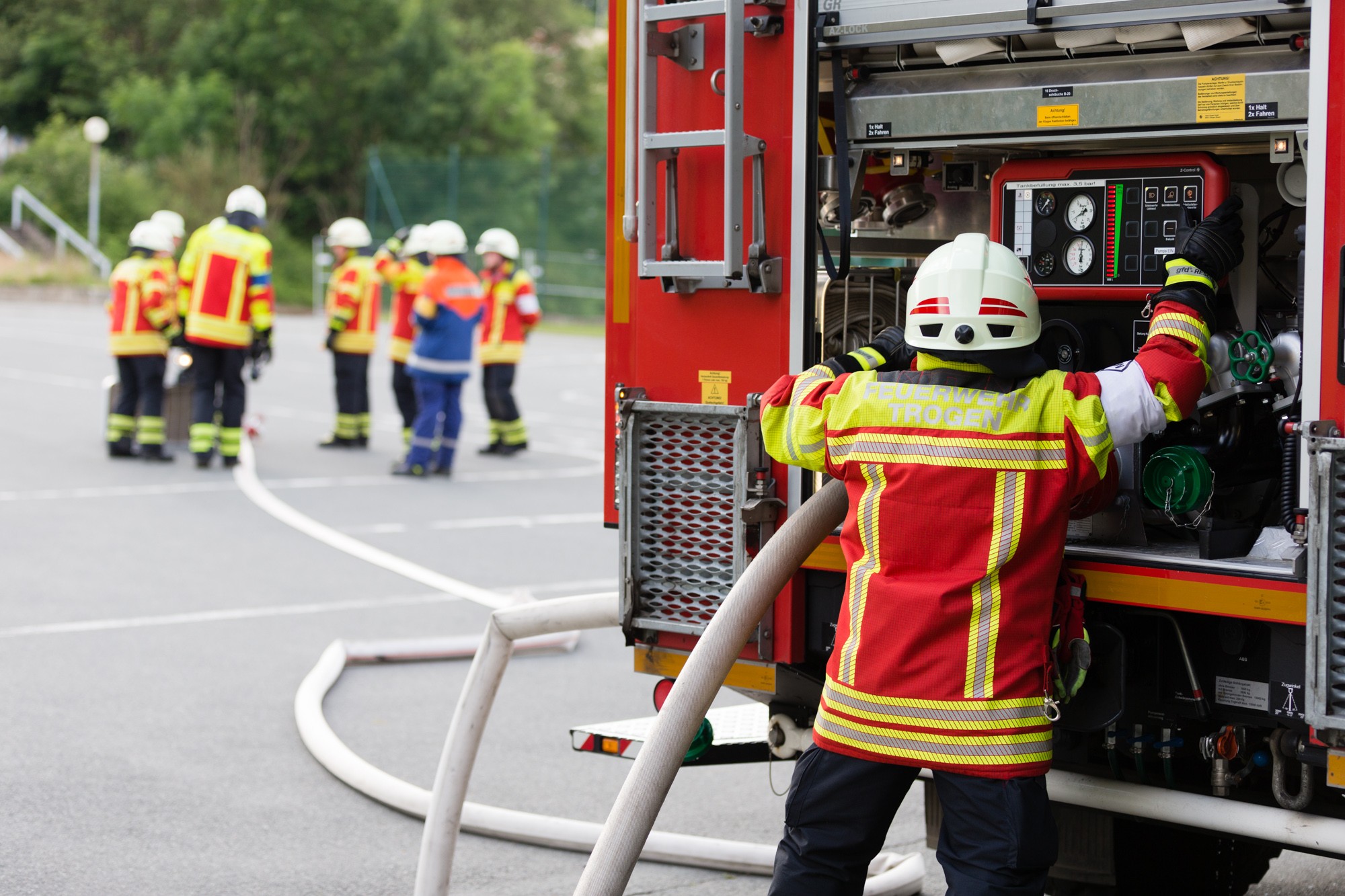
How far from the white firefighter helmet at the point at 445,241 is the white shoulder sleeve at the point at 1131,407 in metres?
9.91

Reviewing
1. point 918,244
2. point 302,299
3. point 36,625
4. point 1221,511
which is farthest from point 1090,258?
point 302,299

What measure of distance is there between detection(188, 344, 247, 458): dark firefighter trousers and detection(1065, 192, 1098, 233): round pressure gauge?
9.72m

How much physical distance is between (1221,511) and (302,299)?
3496cm

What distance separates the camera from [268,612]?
8.16 meters

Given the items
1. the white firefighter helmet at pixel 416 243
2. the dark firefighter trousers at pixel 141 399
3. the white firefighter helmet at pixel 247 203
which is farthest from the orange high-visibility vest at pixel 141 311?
the white firefighter helmet at pixel 416 243

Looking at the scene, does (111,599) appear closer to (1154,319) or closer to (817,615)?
(817,615)

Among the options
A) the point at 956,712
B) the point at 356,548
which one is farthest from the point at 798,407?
the point at 356,548

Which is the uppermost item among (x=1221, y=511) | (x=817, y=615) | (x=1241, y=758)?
(x=1221, y=511)

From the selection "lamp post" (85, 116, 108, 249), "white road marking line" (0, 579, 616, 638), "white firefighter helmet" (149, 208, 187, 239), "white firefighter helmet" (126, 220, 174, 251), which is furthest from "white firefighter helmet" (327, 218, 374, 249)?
"lamp post" (85, 116, 108, 249)

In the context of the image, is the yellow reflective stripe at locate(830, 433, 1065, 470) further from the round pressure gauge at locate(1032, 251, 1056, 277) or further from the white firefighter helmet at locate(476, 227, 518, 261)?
the white firefighter helmet at locate(476, 227, 518, 261)

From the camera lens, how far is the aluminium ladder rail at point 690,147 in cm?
371

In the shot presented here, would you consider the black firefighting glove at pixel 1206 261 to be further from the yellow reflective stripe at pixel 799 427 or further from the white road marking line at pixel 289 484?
the white road marking line at pixel 289 484

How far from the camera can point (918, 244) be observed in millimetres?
4680

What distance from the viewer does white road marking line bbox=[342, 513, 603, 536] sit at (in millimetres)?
10516
